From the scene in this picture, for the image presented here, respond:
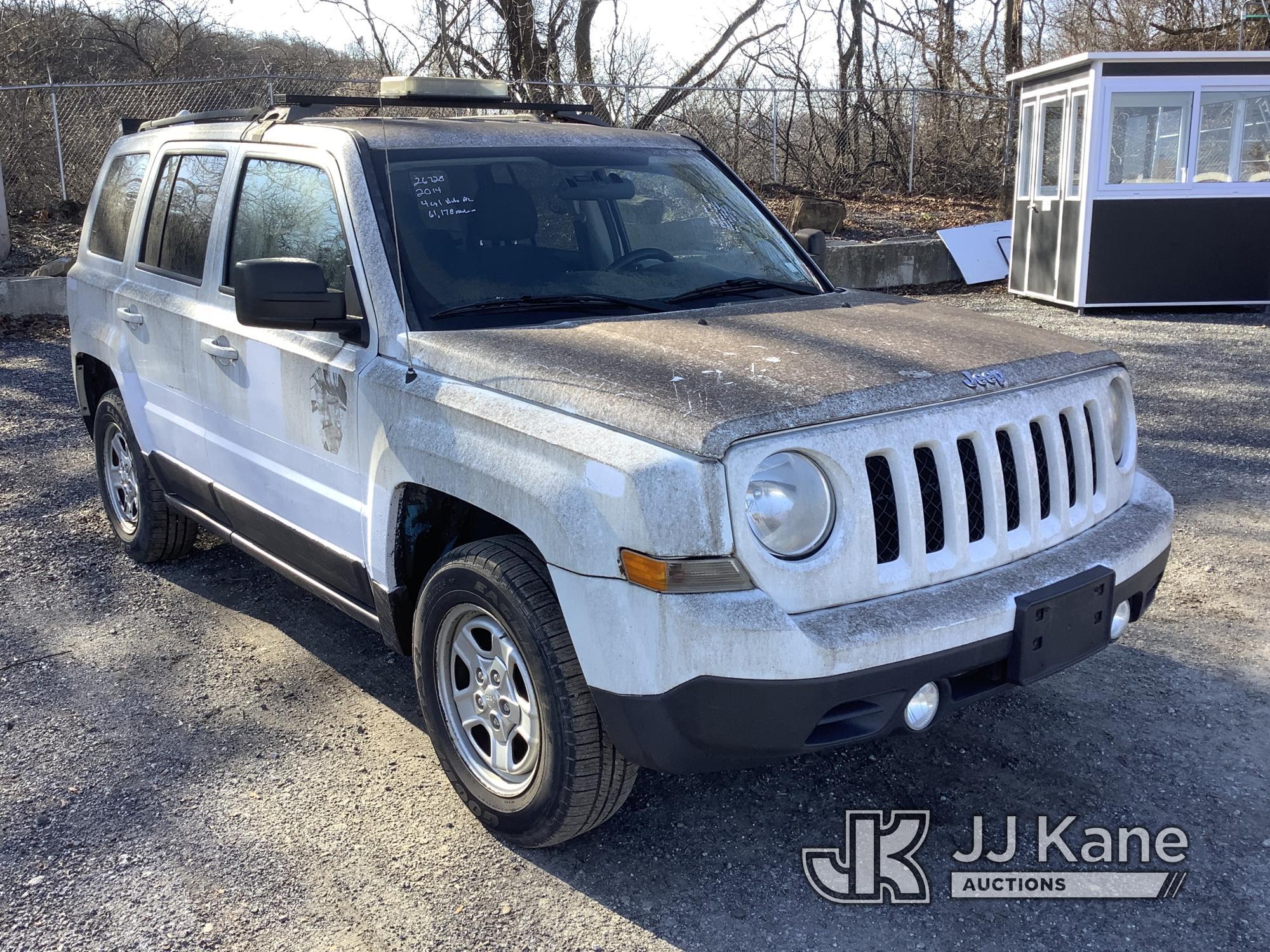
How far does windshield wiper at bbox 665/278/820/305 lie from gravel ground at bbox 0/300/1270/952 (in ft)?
5.12

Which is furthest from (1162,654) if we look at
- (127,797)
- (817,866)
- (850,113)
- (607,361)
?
(850,113)

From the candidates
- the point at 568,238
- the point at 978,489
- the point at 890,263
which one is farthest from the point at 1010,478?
the point at 890,263

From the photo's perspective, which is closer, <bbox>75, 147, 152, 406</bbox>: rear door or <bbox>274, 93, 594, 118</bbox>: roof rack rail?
<bbox>274, 93, 594, 118</bbox>: roof rack rail

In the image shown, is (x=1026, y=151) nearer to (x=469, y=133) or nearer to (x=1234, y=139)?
(x=1234, y=139)

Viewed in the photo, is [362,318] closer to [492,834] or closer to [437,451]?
[437,451]

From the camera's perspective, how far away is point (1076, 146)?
42.0 ft

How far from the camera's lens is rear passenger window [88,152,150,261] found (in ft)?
17.0

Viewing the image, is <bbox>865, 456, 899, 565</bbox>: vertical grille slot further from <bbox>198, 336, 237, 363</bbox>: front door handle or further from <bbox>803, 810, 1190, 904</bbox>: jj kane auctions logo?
<bbox>198, 336, 237, 363</bbox>: front door handle

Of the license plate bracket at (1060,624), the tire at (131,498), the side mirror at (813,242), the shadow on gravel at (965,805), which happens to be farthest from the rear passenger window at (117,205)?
the license plate bracket at (1060,624)

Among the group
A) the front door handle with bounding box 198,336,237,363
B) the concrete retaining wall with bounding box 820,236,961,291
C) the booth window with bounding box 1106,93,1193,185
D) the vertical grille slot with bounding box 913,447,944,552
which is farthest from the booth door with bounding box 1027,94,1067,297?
the vertical grille slot with bounding box 913,447,944,552

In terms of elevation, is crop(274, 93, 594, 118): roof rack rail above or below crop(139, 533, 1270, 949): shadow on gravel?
above

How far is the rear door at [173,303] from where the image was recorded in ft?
14.6

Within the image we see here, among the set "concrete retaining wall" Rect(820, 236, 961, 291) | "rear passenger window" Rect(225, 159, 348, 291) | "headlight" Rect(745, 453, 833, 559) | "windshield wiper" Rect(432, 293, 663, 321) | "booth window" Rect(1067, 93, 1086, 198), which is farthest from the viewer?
"concrete retaining wall" Rect(820, 236, 961, 291)

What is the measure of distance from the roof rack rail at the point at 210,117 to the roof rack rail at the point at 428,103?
0.16 m
